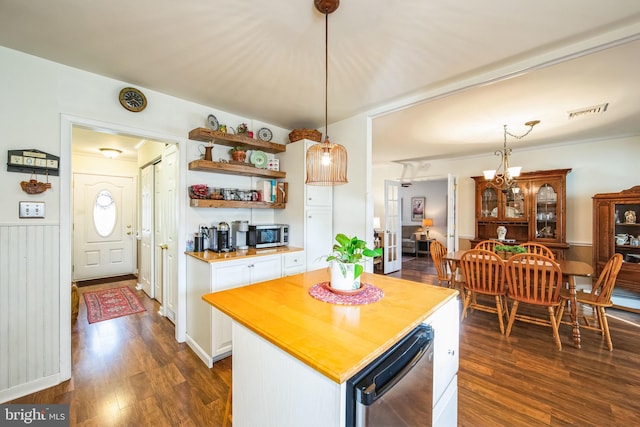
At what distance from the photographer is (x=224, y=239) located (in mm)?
2732

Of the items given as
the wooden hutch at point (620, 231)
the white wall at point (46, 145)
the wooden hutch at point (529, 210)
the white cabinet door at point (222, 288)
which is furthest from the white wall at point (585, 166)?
the white wall at point (46, 145)

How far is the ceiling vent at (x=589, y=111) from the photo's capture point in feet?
9.12

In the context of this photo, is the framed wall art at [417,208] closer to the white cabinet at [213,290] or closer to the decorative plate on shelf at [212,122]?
the white cabinet at [213,290]

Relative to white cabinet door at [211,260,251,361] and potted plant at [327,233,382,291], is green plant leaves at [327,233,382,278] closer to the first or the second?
potted plant at [327,233,382,291]

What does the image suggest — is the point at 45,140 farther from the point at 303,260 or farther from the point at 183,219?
the point at 303,260

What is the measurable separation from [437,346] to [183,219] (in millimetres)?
2476

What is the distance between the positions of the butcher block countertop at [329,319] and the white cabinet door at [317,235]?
51.1 inches

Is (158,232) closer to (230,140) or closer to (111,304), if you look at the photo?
(111,304)

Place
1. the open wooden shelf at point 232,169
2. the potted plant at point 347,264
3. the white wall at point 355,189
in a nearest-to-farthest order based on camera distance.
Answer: the potted plant at point 347,264 → the open wooden shelf at point 232,169 → the white wall at point 355,189

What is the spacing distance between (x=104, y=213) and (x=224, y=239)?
3.97 meters

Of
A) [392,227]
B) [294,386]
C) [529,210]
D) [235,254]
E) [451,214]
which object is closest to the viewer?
[294,386]

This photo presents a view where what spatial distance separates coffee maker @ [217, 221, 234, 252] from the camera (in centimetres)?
269

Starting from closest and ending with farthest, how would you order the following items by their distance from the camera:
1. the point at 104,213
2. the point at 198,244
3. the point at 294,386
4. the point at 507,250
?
the point at 294,386
the point at 198,244
the point at 507,250
the point at 104,213

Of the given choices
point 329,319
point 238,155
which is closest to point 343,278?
point 329,319
